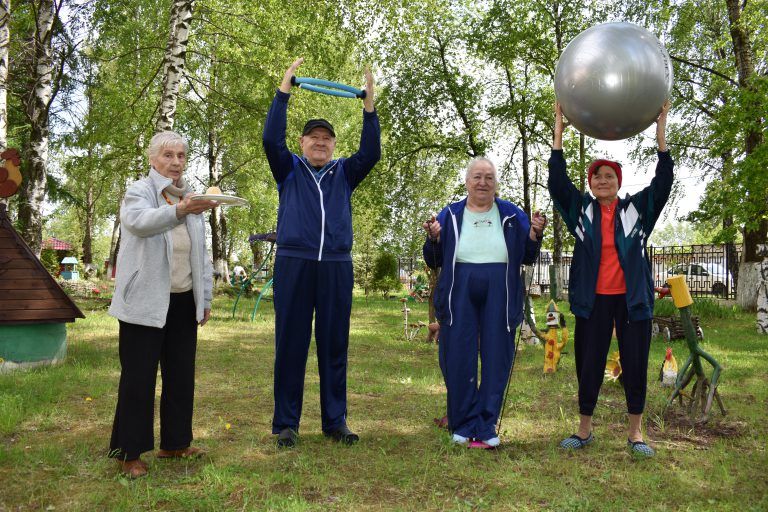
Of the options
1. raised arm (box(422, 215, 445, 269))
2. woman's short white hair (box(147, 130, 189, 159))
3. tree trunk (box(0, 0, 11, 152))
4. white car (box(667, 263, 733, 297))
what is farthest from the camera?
white car (box(667, 263, 733, 297))

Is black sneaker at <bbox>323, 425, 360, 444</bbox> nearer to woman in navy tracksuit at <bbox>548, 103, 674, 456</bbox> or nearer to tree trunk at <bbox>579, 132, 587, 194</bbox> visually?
woman in navy tracksuit at <bbox>548, 103, 674, 456</bbox>

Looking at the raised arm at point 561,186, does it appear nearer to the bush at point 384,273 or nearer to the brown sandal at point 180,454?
the brown sandal at point 180,454

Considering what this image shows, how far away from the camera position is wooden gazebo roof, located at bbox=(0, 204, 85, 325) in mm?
5859

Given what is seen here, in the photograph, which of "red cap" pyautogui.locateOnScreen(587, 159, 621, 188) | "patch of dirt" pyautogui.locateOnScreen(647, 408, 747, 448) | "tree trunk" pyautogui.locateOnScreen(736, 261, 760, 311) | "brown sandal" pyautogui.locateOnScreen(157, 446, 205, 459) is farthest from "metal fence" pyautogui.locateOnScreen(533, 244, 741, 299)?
"brown sandal" pyautogui.locateOnScreen(157, 446, 205, 459)

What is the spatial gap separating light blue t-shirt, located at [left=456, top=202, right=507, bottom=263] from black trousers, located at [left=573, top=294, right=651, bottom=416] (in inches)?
25.1

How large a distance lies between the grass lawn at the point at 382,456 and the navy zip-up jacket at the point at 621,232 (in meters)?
0.90

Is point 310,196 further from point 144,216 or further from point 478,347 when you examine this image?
point 478,347

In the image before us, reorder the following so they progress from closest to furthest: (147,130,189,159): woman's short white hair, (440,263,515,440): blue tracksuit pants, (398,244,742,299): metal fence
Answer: (147,130,189,159): woman's short white hair → (440,263,515,440): blue tracksuit pants → (398,244,742,299): metal fence

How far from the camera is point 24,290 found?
5.97 m

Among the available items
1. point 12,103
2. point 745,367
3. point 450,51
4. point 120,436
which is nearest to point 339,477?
point 120,436

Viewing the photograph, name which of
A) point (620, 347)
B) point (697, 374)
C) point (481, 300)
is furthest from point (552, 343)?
point (481, 300)

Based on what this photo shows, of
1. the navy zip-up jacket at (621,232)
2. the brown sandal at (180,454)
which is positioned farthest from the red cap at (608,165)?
the brown sandal at (180,454)

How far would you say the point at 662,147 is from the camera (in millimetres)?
3619

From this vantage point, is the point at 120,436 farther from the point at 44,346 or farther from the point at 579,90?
the point at 44,346
